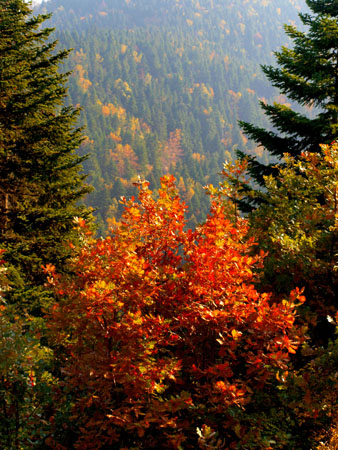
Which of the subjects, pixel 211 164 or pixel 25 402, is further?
pixel 211 164

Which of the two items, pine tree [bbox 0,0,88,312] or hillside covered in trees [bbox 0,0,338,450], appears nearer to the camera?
hillside covered in trees [bbox 0,0,338,450]

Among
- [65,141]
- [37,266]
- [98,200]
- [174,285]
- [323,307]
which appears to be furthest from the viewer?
[98,200]

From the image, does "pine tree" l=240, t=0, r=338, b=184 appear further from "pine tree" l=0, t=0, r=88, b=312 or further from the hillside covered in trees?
"pine tree" l=0, t=0, r=88, b=312

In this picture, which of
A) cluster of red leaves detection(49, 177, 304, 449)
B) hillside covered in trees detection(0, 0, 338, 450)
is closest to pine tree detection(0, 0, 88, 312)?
hillside covered in trees detection(0, 0, 338, 450)

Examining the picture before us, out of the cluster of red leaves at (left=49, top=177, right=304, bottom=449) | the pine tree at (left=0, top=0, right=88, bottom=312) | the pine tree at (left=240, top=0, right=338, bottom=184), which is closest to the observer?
the cluster of red leaves at (left=49, top=177, right=304, bottom=449)

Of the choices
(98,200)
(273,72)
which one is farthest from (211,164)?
(273,72)

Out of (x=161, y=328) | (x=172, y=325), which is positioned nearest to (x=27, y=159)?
(x=172, y=325)

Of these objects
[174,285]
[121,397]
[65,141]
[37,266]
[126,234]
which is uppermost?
[65,141]

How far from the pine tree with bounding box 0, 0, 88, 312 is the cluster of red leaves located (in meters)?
4.55

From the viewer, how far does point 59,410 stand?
14.7 feet

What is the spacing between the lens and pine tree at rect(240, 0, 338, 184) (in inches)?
381

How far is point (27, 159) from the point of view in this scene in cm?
938

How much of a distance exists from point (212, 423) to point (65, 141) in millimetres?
9142

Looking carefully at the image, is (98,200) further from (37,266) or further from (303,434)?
(303,434)
